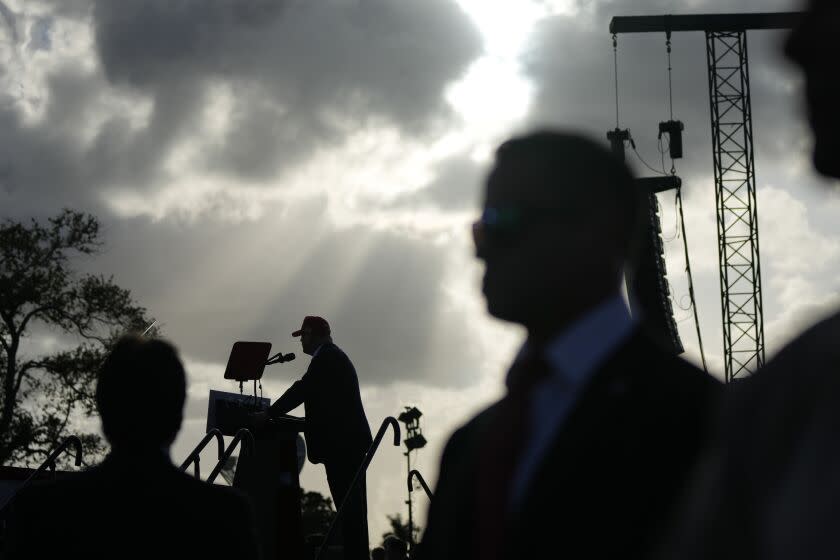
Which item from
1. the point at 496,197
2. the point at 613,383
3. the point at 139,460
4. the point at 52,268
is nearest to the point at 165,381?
the point at 139,460

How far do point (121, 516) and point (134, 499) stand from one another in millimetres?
48

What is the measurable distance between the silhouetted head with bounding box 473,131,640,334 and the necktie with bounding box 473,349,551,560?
10 centimetres


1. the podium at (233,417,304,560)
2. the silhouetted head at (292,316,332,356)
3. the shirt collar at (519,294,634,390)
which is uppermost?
the silhouetted head at (292,316,332,356)

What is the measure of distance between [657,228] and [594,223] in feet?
66.2

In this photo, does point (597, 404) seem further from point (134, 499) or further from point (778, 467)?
point (134, 499)

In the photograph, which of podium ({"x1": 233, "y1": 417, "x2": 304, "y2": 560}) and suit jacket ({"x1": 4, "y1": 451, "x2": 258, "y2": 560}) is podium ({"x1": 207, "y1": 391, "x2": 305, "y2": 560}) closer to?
podium ({"x1": 233, "y1": 417, "x2": 304, "y2": 560})

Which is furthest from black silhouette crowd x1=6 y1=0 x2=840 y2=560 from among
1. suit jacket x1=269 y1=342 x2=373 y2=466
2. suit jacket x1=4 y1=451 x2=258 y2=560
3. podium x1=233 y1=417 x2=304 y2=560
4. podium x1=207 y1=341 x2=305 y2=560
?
suit jacket x1=269 y1=342 x2=373 y2=466

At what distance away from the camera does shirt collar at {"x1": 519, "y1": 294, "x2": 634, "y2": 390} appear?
A: 144 centimetres

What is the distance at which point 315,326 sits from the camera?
318 inches

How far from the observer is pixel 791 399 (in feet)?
2.70

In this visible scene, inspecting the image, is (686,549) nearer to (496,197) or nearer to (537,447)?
(537,447)

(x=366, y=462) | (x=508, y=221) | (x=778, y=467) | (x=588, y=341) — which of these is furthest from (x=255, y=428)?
(x=778, y=467)

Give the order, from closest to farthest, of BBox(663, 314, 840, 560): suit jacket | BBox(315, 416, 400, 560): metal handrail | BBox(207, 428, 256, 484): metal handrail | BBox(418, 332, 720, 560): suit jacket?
1. BBox(663, 314, 840, 560): suit jacket
2. BBox(418, 332, 720, 560): suit jacket
3. BBox(315, 416, 400, 560): metal handrail
4. BBox(207, 428, 256, 484): metal handrail

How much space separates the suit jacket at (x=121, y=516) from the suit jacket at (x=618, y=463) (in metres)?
1.24
